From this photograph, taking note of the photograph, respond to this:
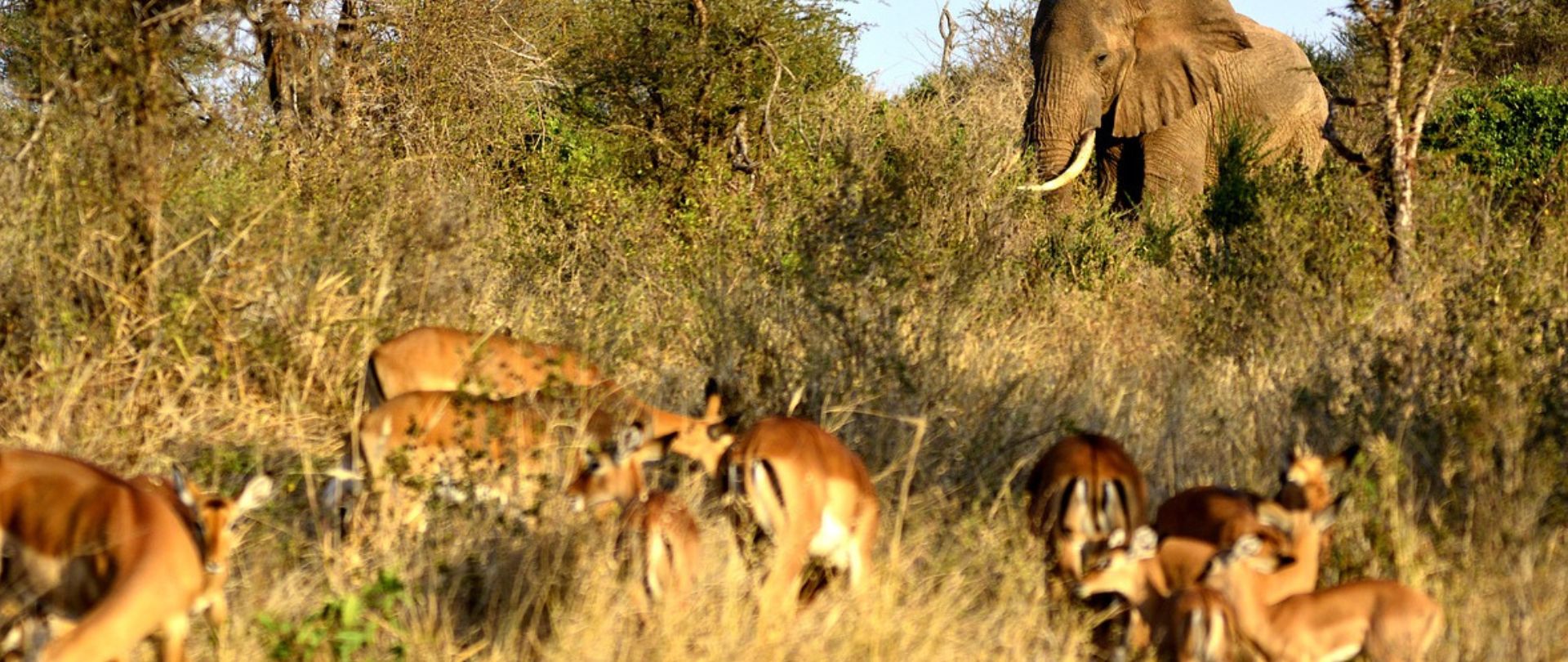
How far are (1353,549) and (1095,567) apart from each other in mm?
1237

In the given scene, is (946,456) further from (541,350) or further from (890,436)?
(541,350)

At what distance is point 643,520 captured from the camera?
502cm

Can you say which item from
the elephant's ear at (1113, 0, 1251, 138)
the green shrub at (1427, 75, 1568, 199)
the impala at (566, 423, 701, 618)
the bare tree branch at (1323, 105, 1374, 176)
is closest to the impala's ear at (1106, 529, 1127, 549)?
the impala at (566, 423, 701, 618)

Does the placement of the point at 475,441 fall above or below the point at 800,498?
above

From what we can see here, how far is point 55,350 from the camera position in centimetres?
667

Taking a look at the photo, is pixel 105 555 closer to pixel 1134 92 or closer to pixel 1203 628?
pixel 1203 628

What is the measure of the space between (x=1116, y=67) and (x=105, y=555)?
1371 centimetres

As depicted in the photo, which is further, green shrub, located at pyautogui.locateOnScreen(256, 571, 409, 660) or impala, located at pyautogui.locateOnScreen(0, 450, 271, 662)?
green shrub, located at pyautogui.locateOnScreen(256, 571, 409, 660)

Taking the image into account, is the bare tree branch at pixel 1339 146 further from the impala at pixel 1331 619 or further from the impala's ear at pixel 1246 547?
the impala's ear at pixel 1246 547

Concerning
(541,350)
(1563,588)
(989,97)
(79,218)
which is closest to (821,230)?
(541,350)

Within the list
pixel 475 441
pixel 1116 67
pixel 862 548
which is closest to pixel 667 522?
pixel 862 548

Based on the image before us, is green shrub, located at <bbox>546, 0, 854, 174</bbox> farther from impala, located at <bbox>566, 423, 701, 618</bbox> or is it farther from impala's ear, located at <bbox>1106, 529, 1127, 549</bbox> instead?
impala's ear, located at <bbox>1106, 529, 1127, 549</bbox>

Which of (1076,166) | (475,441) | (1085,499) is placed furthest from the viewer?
(1076,166)

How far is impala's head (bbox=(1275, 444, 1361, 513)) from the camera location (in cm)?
538
